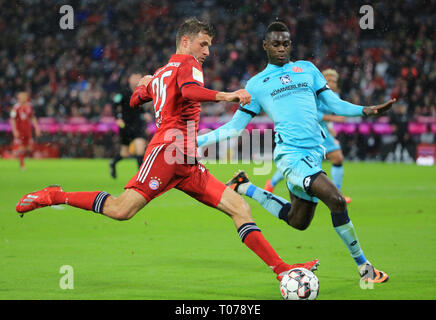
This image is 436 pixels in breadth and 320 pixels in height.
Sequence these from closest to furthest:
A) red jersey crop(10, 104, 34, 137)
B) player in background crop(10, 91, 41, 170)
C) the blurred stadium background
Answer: player in background crop(10, 91, 41, 170) < red jersey crop(10, 104, 34, 137) < the blurred stadium background

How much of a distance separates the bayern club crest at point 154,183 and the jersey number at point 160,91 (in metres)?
0.52

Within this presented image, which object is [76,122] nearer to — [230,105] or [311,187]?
[230,105]

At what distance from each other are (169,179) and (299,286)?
141cm

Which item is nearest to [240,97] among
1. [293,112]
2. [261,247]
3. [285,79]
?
[261,247]

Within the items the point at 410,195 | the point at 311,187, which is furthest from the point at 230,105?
the point at 311,187

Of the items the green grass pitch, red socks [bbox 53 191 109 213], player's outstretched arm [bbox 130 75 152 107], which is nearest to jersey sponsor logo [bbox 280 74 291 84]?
player's outstretched arm [bbox 130 75 152 107]

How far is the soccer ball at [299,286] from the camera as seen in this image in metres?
5.59

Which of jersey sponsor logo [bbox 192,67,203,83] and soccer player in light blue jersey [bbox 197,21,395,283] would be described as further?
soccer player in light blue jersey [bbox 197,21,395,283]

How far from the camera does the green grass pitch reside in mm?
6023

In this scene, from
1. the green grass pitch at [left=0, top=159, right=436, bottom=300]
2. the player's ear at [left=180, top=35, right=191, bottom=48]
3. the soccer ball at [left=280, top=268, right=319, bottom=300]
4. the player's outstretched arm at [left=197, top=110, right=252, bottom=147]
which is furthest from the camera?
the player's outstretched arm at [left=197, top=110, right=252, bottom=147]

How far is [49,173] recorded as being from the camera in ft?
64.0

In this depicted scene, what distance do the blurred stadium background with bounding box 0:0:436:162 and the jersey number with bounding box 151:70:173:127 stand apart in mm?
19822

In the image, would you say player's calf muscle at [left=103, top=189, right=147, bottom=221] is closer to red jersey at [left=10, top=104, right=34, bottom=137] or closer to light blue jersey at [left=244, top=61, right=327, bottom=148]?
light blue jersey at [left=244, top=61, right=327, bottom=148]

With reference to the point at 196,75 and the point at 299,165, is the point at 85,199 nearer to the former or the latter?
the point at 196,75
